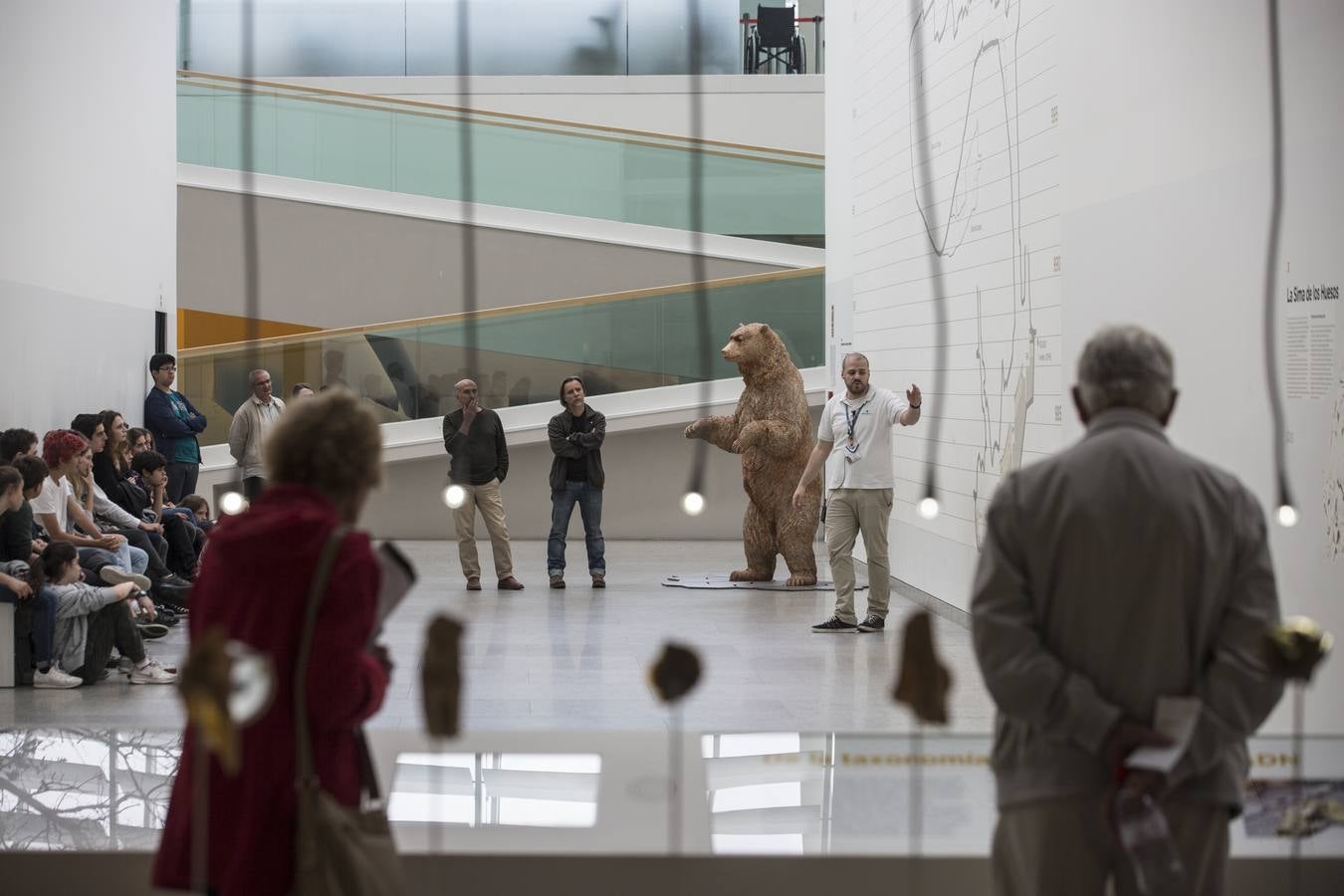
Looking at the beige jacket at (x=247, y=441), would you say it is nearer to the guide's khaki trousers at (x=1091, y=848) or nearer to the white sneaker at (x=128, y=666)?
the white sneaker at (x=128, y=666)

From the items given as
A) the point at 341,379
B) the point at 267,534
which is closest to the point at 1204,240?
the point at 267,534

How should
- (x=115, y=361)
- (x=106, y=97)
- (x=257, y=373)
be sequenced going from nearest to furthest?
(x=257, y=373) → (x=106, y=97) → (x=115, y=361)

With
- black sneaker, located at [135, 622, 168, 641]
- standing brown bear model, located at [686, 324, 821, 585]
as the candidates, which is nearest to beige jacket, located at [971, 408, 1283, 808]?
black sneaker, located at [135, 622, 168, 641]

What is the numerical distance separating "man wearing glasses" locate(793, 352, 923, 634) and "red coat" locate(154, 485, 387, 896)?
16.4 feet

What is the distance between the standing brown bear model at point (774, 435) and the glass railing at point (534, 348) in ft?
9.55

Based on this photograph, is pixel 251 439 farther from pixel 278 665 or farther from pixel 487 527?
pixel 278 665

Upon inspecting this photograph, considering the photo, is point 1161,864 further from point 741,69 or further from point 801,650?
point 741,69

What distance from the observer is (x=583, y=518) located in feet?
30.9

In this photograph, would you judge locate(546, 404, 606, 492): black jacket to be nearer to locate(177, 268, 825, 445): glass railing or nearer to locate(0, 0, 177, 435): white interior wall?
locate(0, 0, 177, 435): white interior wall

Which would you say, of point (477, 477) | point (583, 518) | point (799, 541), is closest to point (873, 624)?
point (799, 541)

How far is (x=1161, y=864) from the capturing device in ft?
6.89

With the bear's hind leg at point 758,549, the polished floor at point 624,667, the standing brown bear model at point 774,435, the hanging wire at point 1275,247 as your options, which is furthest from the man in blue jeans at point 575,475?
the hanging wire at point 1275,247

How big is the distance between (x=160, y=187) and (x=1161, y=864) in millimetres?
8371

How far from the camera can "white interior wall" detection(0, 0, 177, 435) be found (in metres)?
6.62
